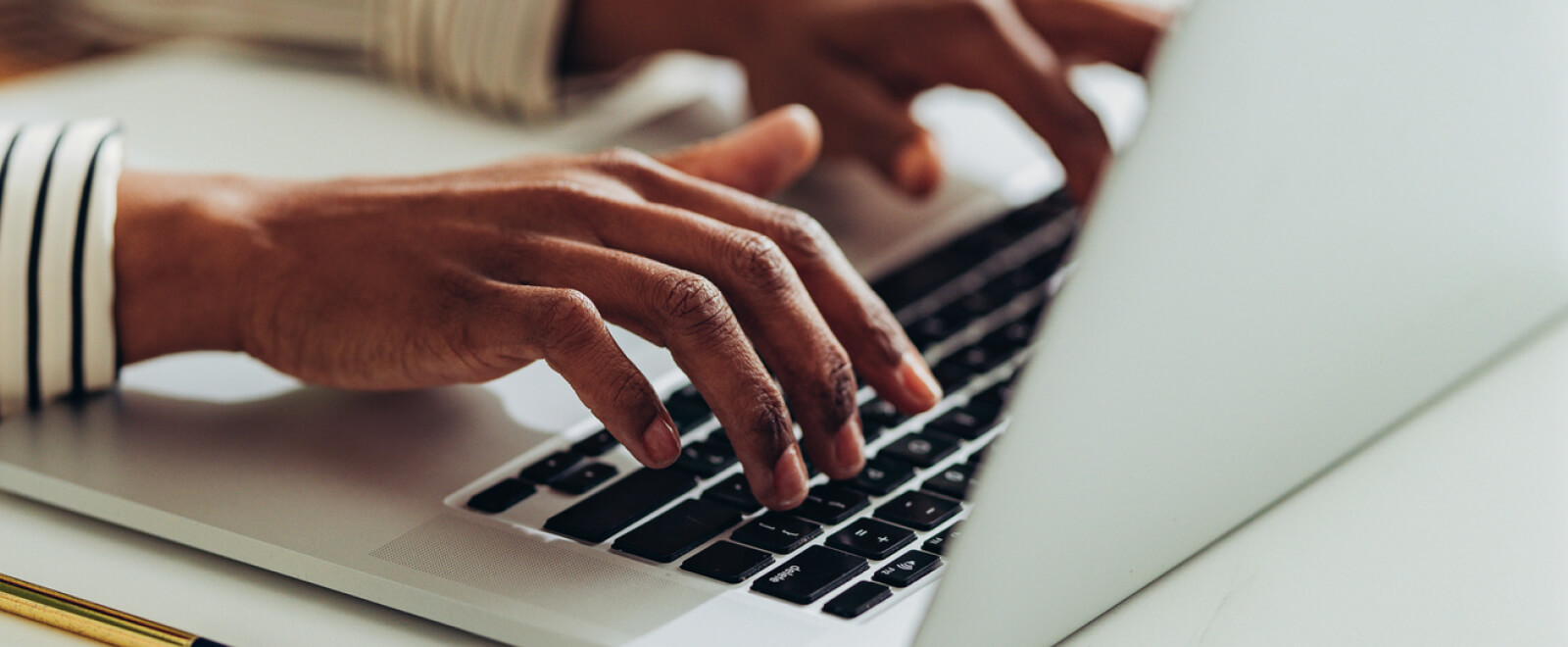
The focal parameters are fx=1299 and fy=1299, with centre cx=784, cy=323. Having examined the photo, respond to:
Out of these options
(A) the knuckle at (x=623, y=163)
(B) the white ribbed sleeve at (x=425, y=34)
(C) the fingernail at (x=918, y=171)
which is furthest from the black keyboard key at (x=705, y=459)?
(B) the white ribbed sleeve at (x=425, y=34)

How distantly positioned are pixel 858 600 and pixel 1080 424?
0.23ft

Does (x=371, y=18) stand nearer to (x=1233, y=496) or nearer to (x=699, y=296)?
(x=699, y=296)

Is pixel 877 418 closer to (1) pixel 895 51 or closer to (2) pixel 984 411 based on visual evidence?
(2) pixel 984 411

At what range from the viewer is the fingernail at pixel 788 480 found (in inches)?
14.3

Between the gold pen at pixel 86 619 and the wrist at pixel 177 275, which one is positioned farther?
the wrist at pixel 177 275

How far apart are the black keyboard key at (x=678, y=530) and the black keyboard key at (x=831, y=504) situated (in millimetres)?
21

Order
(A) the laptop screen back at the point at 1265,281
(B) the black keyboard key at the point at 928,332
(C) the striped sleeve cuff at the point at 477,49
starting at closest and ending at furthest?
(A) the laptop screen back at the point at 1265,281 < (B) the black keyboard key at the point at 928,332 < (C) the striped sleeve cuff at the point at 477,49

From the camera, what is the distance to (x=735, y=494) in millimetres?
380

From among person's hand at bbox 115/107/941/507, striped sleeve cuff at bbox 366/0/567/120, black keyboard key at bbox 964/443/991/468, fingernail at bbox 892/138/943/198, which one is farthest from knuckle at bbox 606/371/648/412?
striped sleeve cuff at bbox 366/0/567/120

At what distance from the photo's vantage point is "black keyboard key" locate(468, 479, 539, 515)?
372mm

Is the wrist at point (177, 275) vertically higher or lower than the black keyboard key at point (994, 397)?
higher

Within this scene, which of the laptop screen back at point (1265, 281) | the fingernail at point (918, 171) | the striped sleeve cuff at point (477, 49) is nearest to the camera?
the laptop screen back at point (1265, 281)

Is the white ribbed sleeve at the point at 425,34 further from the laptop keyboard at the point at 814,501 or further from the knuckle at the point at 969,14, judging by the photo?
the laptop keyboard at the point at 814,501

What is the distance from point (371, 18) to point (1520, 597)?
0.70m
